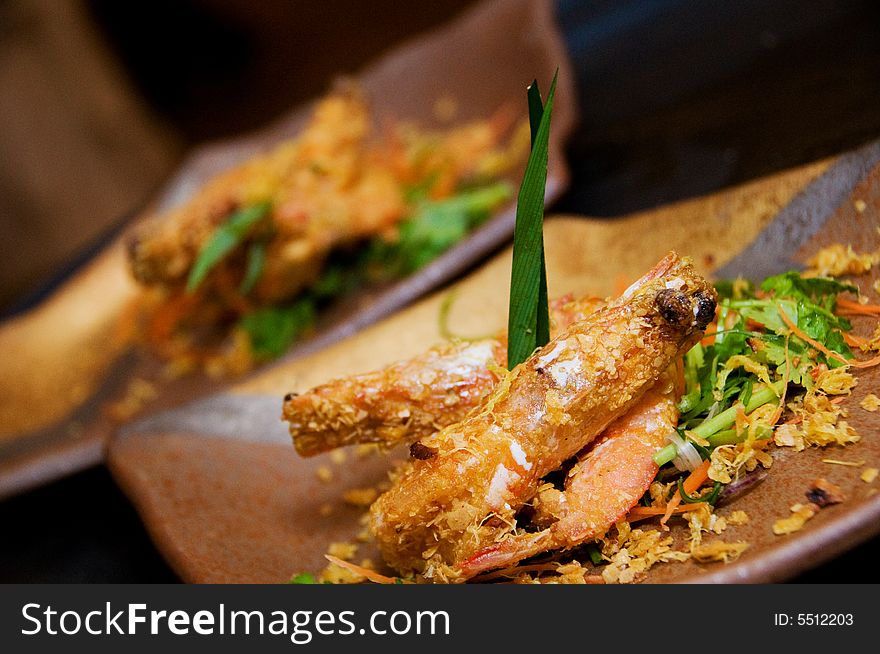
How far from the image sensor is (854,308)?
192cm

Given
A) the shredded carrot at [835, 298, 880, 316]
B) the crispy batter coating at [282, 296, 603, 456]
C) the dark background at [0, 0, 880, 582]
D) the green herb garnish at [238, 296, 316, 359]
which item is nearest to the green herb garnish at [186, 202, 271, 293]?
the green herb garnish at [238, 296, 316, 359]

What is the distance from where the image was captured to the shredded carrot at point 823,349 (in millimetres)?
1739

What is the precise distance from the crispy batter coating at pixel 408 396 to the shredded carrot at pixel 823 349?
1.40 ft

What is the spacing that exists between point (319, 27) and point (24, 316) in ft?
11.9

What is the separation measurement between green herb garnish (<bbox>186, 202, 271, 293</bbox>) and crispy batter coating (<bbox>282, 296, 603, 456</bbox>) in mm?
1640

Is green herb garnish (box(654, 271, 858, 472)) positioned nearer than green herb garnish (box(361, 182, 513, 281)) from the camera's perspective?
Yes

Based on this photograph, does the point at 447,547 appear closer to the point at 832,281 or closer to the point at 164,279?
the point at 832,281

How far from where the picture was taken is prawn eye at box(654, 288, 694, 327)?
5.39 feet

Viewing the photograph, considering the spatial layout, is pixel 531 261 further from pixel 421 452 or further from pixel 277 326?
pixel 277 326

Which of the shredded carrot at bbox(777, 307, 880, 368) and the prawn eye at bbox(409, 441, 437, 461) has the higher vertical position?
the shredded carrot at bbox(777, 307, 880, 368)

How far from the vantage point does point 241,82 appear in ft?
23.8

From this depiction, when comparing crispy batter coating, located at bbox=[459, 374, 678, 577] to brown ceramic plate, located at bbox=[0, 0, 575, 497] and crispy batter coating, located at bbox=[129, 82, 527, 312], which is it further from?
crispy batter coating, located at bbox=[129, 82, 527, 312]

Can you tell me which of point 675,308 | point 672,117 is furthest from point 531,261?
point 672,117

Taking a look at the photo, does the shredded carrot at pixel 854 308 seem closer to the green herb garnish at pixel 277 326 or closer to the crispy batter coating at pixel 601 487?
the crispy batter coating at pixel 601 487
